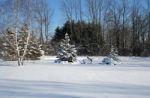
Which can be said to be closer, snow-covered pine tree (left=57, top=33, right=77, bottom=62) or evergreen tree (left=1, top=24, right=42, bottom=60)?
evergreen tree (left=1, top=24, right=42, bottom=60)

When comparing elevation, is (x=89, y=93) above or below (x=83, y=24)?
below

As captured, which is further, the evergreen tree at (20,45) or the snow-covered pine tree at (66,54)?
the snow-covered pine tree at (66,54)

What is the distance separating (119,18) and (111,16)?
136cm

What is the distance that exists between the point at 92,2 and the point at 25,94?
44.6 metres

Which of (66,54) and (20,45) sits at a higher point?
(20,45)

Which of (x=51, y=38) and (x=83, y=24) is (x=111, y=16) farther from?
(x=51, y=38)

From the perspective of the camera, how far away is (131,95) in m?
10.4

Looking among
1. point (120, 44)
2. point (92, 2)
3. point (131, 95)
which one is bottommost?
point (131, 95)

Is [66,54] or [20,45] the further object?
[20,45]

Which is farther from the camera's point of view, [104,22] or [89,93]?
[104,22]

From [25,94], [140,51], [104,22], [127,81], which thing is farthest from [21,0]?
[104,22]

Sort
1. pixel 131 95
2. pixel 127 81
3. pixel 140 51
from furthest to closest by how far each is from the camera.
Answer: pixel 140 51
pixel 127 81
pixel 131 95

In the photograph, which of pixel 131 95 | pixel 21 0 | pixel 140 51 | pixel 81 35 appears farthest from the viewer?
pixel 81 35

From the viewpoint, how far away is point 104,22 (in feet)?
177
